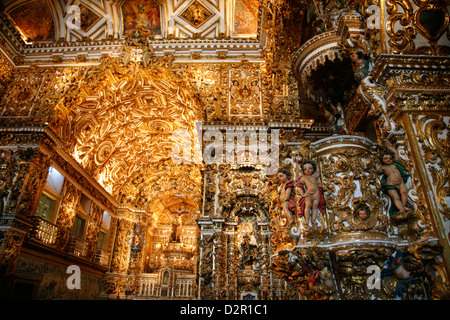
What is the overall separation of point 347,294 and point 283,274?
1223 millimetres

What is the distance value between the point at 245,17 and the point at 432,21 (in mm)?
8361

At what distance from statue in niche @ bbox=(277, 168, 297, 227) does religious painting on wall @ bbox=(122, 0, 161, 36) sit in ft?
31.8

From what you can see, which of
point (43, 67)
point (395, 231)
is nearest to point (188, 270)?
point (43, 67)

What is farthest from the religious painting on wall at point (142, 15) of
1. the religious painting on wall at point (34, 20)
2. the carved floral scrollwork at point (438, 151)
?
the carved floral scrollwork at point (438, 151)

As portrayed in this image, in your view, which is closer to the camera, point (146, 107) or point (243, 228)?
point (243, 228)

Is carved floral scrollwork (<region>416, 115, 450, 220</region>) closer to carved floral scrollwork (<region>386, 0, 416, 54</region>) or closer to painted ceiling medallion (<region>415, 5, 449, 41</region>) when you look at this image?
carved floral scrollwork (<region>386, 0, 416, 54</region>)

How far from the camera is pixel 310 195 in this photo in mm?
4797

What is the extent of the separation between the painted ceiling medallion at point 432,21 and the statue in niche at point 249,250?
24.5 ft

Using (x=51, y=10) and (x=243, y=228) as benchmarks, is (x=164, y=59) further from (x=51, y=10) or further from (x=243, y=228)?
(x=243, y=228)

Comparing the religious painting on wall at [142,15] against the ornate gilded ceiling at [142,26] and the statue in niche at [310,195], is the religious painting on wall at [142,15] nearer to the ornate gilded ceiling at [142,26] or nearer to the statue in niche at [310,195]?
the ornate gilded ceiling at [142,26]

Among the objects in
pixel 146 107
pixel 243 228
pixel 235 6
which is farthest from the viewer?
pixel 146 107

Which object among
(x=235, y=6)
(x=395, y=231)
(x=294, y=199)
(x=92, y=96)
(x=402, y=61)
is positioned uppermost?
A: (x=235, y=6)

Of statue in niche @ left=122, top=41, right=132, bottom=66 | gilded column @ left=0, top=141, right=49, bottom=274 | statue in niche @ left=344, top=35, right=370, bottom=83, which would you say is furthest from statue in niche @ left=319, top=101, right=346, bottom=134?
gilded column @ left=0, top=141, right=49, bottom=274

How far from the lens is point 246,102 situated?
36.9 ft
